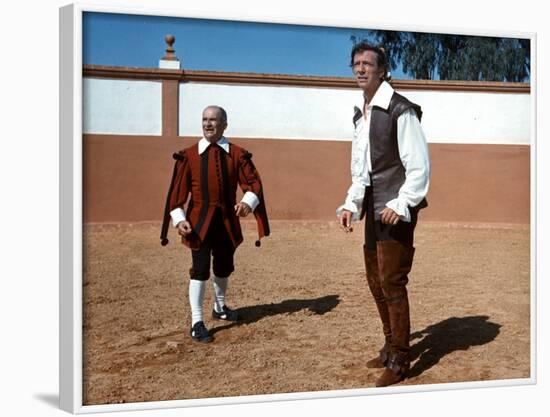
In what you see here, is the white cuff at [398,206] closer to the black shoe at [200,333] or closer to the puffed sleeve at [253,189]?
the puffed sleeve at [253,189]

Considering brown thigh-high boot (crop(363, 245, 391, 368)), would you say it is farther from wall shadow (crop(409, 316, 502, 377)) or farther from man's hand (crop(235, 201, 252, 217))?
man's hand (crop(235, 201, 252, 217))

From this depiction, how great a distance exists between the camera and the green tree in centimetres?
698

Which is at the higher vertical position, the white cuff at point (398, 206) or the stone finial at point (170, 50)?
the stone finial at point (170, 50)

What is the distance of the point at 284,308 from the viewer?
6.89 metres

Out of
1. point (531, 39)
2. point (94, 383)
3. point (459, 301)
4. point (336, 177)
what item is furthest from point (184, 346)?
point (531, 39)

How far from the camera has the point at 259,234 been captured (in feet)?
22.1

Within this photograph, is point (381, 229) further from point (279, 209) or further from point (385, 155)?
point (279, 209)

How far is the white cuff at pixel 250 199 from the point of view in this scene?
262 inches

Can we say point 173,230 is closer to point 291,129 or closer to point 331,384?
point 291,129

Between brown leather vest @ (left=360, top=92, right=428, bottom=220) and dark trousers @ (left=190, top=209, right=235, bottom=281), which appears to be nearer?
dark trousers @ (left=190, top=209, right=235, bottom=281)

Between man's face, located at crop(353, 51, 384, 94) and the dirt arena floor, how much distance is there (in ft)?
3.21

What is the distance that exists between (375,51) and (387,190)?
96 cm

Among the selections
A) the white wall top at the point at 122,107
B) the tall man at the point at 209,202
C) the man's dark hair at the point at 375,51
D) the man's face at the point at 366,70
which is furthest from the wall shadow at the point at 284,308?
the man's dark hair at the point at 375,51

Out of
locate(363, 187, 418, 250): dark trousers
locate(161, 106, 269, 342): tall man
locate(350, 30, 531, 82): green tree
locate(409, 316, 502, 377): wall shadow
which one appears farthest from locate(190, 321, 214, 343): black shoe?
locate(350, 30, 531, 82): green tree
